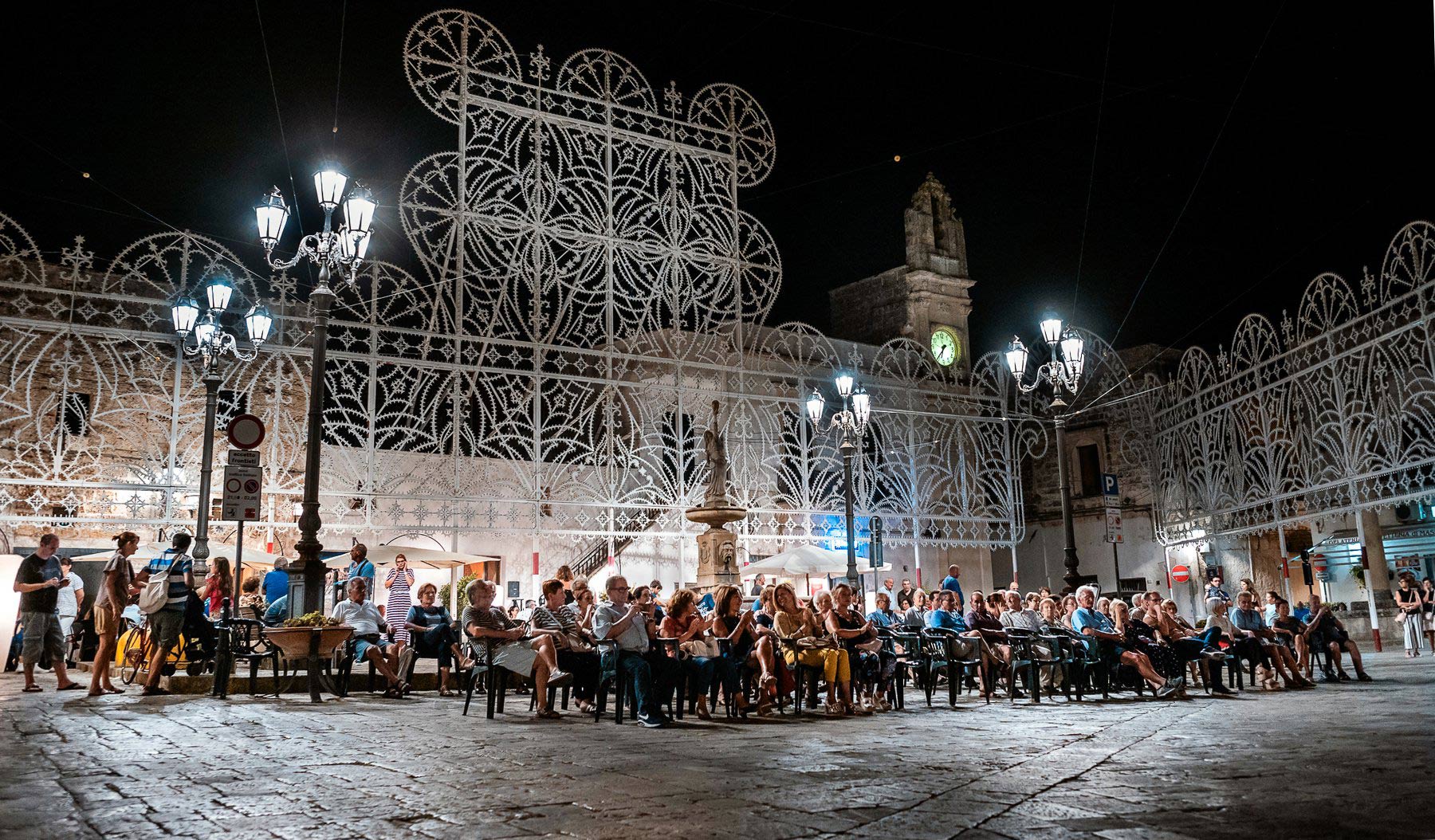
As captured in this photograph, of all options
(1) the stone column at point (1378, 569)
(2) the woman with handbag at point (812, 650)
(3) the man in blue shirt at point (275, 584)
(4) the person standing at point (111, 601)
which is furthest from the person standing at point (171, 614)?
(1) the stone column at point (1378, 569)

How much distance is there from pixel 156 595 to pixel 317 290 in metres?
3.62

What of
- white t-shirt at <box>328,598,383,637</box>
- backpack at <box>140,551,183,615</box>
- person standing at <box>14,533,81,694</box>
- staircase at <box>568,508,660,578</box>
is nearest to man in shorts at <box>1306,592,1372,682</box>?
white t-shirt at <box>328,598,383,637</box>

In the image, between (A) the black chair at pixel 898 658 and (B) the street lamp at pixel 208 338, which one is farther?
(B) the street lamp at pixel 208 338

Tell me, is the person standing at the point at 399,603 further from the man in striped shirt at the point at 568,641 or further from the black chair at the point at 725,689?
the black chair at the point at 725,689

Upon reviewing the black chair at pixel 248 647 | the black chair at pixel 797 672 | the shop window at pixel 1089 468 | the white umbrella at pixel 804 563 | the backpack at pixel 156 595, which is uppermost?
the shop window at pixel 1089 468

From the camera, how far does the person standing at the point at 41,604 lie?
35.2 ft

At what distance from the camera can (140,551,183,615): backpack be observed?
35.7 feet

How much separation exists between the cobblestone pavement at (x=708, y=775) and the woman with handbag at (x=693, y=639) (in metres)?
0.67

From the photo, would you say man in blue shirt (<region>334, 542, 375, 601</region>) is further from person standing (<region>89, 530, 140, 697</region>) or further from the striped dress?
person standing (<region>89, 530, 140, 697</region>)

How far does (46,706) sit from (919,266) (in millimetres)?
29665

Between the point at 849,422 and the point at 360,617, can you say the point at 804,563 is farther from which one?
the point at 360,617

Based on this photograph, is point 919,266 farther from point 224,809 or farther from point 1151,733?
point 224,809

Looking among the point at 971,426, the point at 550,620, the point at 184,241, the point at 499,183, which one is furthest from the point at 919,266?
the point at 550,620

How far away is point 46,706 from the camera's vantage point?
9922mm
